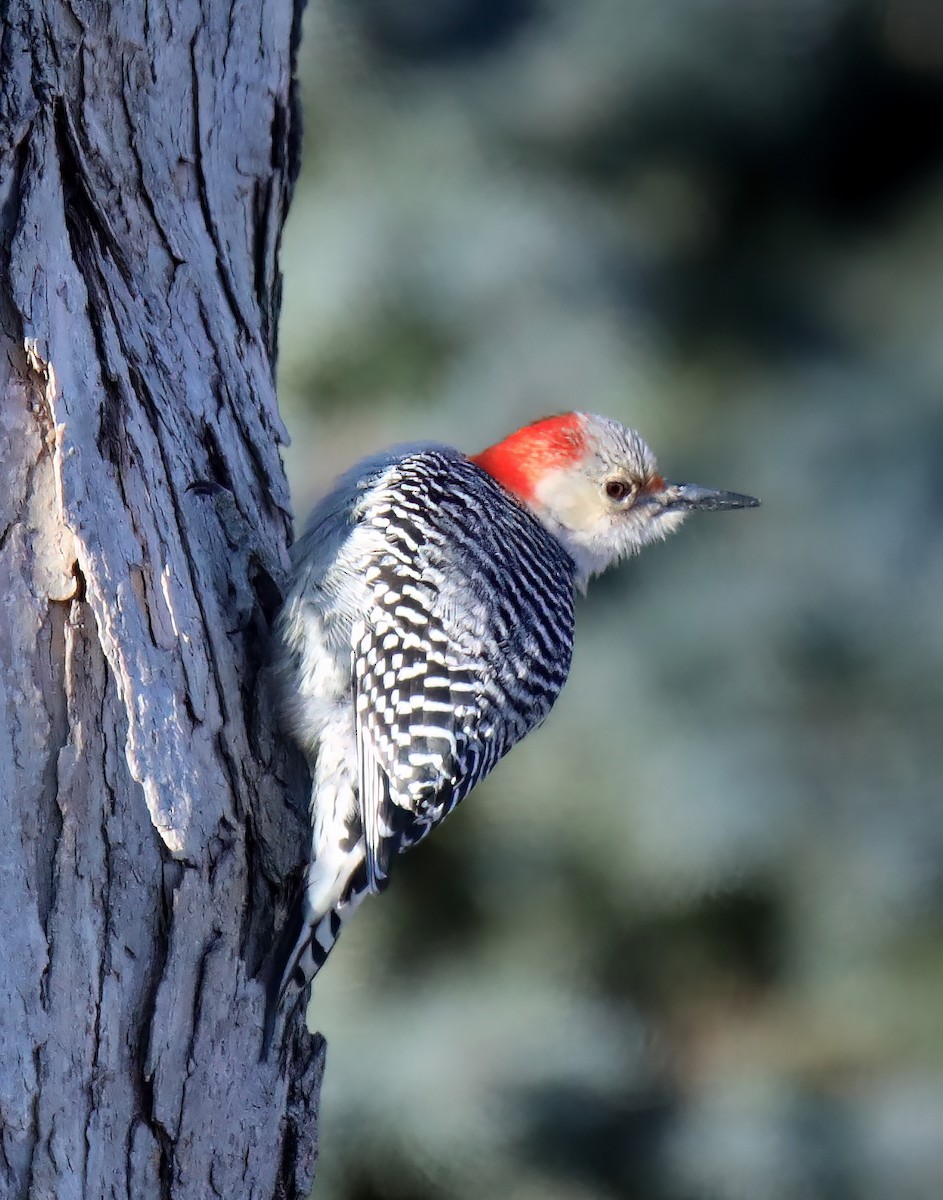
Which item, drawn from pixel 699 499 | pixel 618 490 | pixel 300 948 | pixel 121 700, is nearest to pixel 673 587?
pixel 699 499

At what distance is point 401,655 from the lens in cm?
273

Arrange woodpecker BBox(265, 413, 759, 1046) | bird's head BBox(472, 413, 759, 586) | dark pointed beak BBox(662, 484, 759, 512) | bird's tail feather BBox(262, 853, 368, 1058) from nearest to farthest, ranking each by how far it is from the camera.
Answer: bird's tail feather BBox(262, 853, 368, 1058) → woodpecker BBox(265, 413, 759, 1046) → bird's head BBox(472, 413, 759, 586) → dark pointed beak BBox(662, 484, 759, 512)

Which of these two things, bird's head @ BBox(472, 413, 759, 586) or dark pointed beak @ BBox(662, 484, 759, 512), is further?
dark pointed beak @ BBox(662, 484, 759, 512)

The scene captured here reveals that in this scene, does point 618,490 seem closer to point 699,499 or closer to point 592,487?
point 592,487

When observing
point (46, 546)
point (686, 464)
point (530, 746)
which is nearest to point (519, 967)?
point (530, 746)

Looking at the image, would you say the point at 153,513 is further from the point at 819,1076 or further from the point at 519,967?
the point at 819,1076

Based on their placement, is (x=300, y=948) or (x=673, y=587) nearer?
(x=300, y=948)

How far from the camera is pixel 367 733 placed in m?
2.69

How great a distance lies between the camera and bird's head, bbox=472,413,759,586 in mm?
3451

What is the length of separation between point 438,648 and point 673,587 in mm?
2459

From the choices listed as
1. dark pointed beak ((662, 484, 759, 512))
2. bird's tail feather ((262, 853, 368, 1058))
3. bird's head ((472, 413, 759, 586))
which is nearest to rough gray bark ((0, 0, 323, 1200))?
bird's tail feather ((262, 853, 368, 1058))

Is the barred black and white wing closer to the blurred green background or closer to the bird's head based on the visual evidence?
the bird's head

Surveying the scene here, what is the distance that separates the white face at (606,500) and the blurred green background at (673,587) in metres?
1.39

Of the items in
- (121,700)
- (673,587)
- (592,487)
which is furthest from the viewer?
(673,587)
